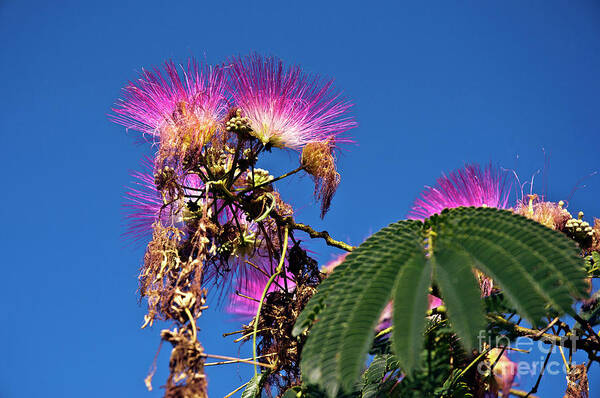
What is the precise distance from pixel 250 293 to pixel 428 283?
1.68 m

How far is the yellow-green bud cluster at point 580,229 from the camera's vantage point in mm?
2994

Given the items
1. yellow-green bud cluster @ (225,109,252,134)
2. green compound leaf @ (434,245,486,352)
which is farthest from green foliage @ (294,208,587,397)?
yellow-green bud cluster @ (225,109,252,134)

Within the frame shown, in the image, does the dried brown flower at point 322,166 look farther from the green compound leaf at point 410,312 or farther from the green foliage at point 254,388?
the green compound leaf at point 410,312

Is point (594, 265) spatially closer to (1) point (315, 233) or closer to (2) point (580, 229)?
(2) point (580, 229)

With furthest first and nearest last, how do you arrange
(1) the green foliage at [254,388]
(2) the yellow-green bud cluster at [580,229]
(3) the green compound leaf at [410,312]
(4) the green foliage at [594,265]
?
(2) the yellow-green bud cluster at [580,229] → (4) the green foliage at [594,265] → (1) the green foliage at [254,388] → (3) the green compound leaf at [410,312]

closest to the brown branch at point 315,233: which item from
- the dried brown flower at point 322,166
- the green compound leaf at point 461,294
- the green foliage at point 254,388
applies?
the dried brown flower at point 322,166

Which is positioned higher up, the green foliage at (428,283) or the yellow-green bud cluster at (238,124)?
the yellow-green bud cluster at (238,124)

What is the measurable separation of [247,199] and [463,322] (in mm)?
1487

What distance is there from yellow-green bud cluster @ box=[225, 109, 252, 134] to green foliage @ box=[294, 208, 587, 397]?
37.7 inches

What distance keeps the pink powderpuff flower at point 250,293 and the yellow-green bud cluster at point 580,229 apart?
1.44 metres

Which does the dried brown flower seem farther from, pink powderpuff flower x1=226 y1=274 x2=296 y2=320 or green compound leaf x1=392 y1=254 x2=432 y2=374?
green compound leaf x1=392 y1=254 x2=432 y2=374

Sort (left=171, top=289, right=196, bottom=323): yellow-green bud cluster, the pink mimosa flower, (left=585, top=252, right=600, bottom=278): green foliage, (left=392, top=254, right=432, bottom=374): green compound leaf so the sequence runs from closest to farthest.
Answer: (left=392, top=254, right=432, bottom=374): green compound leaf, (left=171, top=289, right=196, bottom=323): yellow-green bud cluster, the pink mimosa flower, (left=585, top=252, right=600, bottom=278): green foliage

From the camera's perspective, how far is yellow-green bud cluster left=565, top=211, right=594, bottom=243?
2.99 m

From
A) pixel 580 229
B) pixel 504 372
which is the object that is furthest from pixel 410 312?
pixel 580 229
